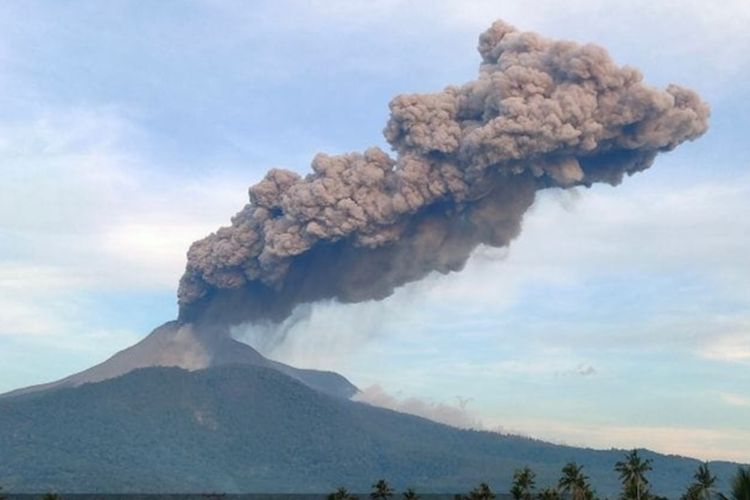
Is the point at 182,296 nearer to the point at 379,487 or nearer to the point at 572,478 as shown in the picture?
the point at 379,487

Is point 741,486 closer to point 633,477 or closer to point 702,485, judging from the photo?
point 633,477

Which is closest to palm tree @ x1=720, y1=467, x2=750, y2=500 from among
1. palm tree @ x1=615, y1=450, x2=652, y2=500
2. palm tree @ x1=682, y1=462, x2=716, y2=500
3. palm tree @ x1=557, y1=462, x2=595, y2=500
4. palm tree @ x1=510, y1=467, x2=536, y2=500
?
palm tree @ x1=615, y1=450, x2=652, y2=500

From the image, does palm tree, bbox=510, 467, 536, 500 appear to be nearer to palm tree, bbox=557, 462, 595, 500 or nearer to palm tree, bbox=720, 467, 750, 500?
palm tree, bbox=557, 462, 595, 500

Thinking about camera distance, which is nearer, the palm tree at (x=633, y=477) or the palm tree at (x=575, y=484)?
the palm tree at (x=633, y=477)

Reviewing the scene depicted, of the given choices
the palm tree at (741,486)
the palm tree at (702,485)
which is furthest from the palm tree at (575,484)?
the palm tree at (741,486)

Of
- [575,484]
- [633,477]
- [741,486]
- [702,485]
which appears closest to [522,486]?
[575,484]

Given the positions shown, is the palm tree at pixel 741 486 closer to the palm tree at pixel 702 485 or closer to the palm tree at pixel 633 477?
the palm tree at pixel 633 477

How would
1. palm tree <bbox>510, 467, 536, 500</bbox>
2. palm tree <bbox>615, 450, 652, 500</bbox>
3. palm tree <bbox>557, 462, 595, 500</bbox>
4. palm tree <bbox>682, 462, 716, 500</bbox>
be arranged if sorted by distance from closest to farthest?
palm tree <bbox>682, 462, 716, 500</bbox>, palm tree <bbox>615, 450, 652, 500</bbox>, palm tree <bbox>557, 462, 595, 500</bbox>, palm tree <bbox>510, 467, 536, 500</bbox>

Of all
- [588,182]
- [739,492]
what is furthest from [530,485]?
[739,492]
